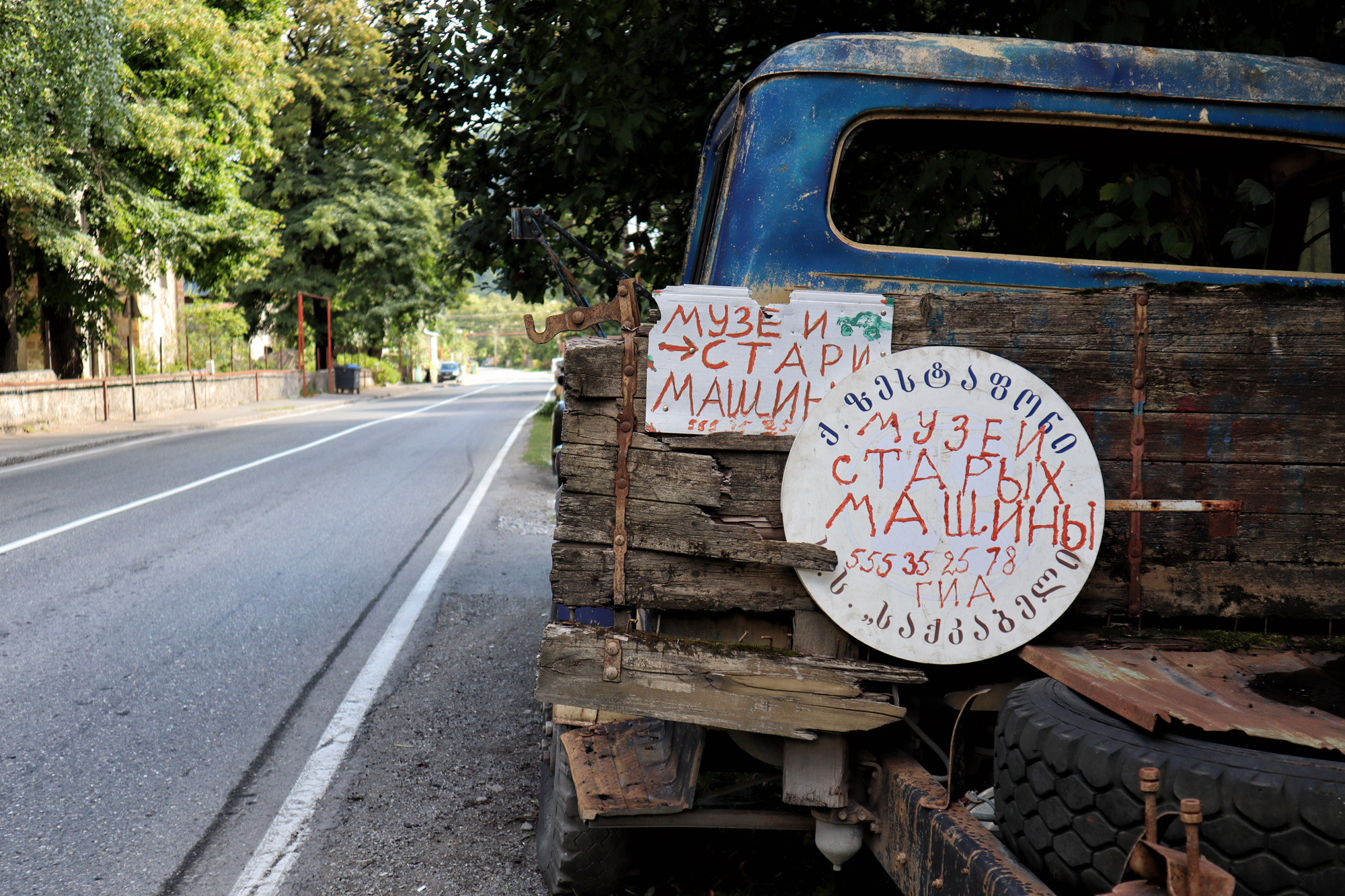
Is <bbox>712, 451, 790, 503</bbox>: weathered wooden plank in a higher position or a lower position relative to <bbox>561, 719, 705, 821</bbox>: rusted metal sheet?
higher

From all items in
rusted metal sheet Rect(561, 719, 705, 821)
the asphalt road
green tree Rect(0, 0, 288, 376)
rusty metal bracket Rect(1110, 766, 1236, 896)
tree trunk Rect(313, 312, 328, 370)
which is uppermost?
green tree Rect(0, 0, 288, 376)

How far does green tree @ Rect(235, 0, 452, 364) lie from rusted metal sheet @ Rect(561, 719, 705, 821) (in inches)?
1461

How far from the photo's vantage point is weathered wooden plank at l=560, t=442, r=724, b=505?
7.15 ft

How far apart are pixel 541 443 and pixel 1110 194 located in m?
15.8

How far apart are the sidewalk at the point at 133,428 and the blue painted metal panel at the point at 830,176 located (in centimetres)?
1609

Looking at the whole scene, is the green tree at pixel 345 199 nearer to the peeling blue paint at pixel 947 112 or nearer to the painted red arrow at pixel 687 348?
the peeling blue paint at pixel 947 112

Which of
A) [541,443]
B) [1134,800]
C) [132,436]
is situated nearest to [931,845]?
[1134,800]

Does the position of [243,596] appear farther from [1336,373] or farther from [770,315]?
[1336,373]

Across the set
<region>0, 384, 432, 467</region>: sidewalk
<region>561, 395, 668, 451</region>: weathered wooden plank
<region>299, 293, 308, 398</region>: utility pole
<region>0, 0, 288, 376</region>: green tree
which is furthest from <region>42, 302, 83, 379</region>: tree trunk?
<region>561, 395, 668, 451</region>: weathered wooden plank

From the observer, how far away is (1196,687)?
175 cm

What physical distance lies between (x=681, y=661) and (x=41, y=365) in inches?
1187

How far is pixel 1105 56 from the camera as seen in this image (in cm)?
242

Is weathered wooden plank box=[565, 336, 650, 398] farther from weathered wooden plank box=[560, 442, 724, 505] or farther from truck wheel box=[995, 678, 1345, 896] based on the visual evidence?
truck wheel box=[995, 678, 1345, 896]

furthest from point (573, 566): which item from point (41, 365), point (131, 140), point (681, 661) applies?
point (41, 365)
